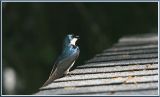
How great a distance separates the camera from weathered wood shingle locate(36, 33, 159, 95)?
4.18m

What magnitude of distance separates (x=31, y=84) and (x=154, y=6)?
9.32ft

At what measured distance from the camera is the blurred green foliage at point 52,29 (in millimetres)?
12211

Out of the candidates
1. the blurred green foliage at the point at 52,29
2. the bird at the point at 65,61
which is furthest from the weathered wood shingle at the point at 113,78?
the blurred green foliage at the point at 52,29

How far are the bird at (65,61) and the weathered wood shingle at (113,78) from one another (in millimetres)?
83

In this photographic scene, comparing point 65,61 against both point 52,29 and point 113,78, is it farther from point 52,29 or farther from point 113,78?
point 52,29

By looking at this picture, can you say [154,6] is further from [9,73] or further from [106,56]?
[106,56]

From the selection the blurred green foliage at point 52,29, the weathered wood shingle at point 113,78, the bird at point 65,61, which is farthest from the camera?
the blurred green foliage at point 52,29

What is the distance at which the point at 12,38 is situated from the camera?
12664mm

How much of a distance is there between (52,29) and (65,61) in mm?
7865

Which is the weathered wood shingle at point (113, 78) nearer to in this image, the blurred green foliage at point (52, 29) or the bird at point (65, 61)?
the bird at point (65, 61)

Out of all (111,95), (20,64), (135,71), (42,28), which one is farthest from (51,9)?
(111,95)

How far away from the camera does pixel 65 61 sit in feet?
17.0

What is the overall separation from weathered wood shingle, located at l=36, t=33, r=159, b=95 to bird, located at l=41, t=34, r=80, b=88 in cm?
8

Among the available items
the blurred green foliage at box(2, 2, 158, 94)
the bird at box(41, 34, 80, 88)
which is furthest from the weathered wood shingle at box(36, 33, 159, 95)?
the blurred green foliage at box(2, 2, 158, 94)
